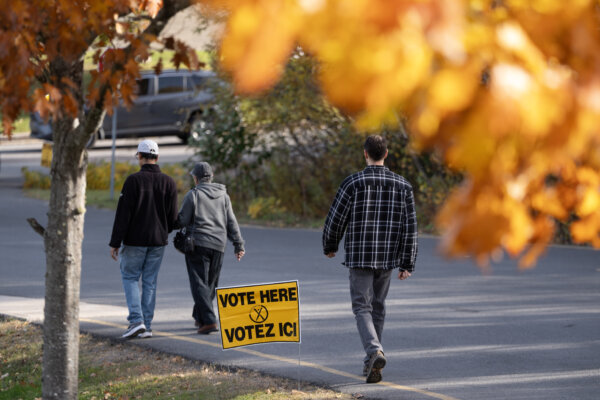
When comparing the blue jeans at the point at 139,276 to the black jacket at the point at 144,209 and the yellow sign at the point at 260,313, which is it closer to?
the black jacket at the point at 144,209

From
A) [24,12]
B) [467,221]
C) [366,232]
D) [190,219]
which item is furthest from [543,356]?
[467,221]

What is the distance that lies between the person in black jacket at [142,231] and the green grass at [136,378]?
44 cm

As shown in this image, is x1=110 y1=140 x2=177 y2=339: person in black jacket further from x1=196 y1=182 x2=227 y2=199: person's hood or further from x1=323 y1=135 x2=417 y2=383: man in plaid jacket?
x1=323 y1=135 x2=417 y2=383: man in plaid jacket

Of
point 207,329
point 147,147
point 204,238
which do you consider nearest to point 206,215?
point 204,238

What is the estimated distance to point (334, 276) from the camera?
1197cm

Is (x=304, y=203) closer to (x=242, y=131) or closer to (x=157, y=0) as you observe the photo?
(x=242, y=131)

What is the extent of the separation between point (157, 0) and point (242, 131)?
1430cm

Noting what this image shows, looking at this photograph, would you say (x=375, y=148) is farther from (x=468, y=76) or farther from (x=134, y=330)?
(x=468, y=76)

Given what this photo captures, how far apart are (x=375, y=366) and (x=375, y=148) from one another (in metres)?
1.58

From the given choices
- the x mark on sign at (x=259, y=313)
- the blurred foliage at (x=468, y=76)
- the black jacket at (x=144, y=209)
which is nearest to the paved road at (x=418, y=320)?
the x mark on sign at (x=259, y=313)

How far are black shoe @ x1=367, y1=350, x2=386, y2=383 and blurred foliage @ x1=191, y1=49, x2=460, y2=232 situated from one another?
988 cm

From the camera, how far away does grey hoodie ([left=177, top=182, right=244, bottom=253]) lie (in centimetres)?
856

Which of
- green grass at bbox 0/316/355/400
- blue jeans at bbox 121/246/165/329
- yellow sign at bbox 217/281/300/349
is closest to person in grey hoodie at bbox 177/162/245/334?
blue jeans at bbox 121/246/165/329

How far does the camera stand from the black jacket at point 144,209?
8367 millimetres
